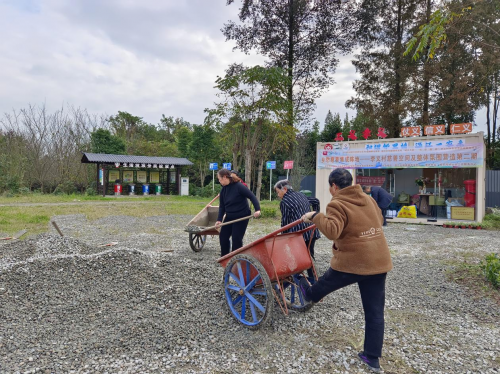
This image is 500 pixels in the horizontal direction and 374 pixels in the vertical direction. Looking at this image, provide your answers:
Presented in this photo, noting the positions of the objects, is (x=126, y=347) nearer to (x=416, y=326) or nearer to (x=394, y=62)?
(x=416, y=326)

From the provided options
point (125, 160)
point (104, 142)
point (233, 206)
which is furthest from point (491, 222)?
point (104, 142)

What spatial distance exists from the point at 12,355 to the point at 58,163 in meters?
25.8

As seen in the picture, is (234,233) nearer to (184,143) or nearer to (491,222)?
(491,222)

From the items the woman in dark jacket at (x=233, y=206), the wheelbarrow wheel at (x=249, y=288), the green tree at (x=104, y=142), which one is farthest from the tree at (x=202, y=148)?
the wheelbarrow wheel at (x=249, y=288)

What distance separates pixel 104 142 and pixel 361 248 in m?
26.2

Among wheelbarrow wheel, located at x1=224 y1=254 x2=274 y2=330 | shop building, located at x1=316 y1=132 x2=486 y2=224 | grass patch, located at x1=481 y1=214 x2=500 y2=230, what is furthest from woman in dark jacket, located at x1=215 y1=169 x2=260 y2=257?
grass patch, located at x1=481 y1=214 x2=500 y2=230

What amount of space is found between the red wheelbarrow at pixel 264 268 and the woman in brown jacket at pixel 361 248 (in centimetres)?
48

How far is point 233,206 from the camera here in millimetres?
5277

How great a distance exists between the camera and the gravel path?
2.77m

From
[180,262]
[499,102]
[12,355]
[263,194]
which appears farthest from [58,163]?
[499,102]

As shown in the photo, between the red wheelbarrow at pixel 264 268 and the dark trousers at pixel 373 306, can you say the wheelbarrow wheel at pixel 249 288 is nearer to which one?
the red wheelbarrow at pixel 264 268

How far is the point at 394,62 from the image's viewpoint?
653 inches

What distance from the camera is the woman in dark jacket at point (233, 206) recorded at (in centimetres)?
511

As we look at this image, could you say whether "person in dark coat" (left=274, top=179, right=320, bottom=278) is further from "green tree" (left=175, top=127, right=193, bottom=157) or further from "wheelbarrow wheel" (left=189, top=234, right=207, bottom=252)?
"green tree" (left=175, top=127, right=193, bottom=157)
